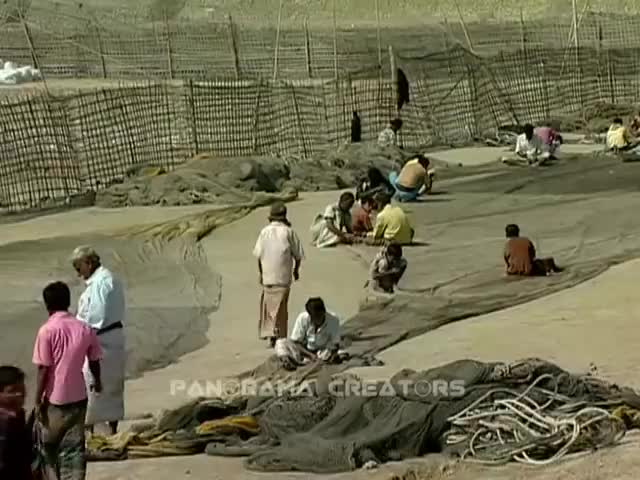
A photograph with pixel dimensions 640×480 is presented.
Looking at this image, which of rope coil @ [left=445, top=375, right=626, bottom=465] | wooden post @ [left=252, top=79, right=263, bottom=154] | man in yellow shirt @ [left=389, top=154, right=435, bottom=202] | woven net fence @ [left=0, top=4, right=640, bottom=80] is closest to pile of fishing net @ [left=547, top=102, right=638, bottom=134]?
woven net fence @ [left=0, top=4, right=640, bottom=80]

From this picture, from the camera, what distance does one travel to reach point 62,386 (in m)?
7.48

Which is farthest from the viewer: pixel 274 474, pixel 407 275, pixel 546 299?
pixel 407 275

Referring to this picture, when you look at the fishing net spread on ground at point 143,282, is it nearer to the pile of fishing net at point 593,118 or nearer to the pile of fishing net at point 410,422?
the pile of fishing net at point 410,422

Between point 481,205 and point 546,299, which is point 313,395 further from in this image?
point 481,205

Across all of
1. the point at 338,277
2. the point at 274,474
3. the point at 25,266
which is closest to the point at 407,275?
the point at 338,277

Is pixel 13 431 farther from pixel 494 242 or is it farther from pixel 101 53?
pixel 101 53

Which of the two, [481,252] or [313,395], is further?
[481,252]

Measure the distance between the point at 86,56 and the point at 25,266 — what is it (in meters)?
29.0

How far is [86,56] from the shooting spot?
43750 millimetres

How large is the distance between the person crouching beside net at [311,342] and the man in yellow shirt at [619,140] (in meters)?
14.9

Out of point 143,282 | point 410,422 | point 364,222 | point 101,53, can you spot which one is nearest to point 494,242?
point 364,222

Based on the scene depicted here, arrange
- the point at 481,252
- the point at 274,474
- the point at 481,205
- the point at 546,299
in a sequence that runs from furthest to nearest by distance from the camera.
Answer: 1. the point at 481,205
2. the point at 481,252
3. the point at 546,299
4. the point at 274,474

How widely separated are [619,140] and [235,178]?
697 cm

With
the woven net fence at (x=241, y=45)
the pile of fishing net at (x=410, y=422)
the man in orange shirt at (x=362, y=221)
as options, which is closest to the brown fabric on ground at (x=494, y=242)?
the man in orange shirt at (x=362, y=221)
